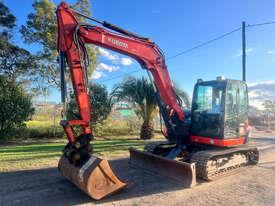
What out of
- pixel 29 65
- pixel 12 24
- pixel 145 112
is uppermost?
pixel 12 24

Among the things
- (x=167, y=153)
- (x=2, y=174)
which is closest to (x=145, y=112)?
(x=167, y=153)

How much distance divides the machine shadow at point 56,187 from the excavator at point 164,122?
22 cm

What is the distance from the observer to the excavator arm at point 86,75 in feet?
15.8

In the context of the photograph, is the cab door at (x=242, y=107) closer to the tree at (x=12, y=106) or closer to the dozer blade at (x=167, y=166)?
the dozer blade at (x=167, y=166)

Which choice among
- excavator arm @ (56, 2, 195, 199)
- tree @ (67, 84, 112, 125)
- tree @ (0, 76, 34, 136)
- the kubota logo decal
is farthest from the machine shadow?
tree @ (67, 84, 112, 125)

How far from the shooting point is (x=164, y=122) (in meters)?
7.32

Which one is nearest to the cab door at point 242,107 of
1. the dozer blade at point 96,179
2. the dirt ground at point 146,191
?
the dirt ground at point 146,191

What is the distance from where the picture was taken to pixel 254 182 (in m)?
5.92

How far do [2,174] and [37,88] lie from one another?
1155 cm

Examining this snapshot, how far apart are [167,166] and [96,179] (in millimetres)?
1957

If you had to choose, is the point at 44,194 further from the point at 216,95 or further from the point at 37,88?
the point at 37,88

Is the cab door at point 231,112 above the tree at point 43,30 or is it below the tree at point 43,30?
below

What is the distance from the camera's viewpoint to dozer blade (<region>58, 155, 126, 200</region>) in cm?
469

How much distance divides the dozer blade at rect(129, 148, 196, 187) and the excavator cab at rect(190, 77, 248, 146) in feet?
3.89
